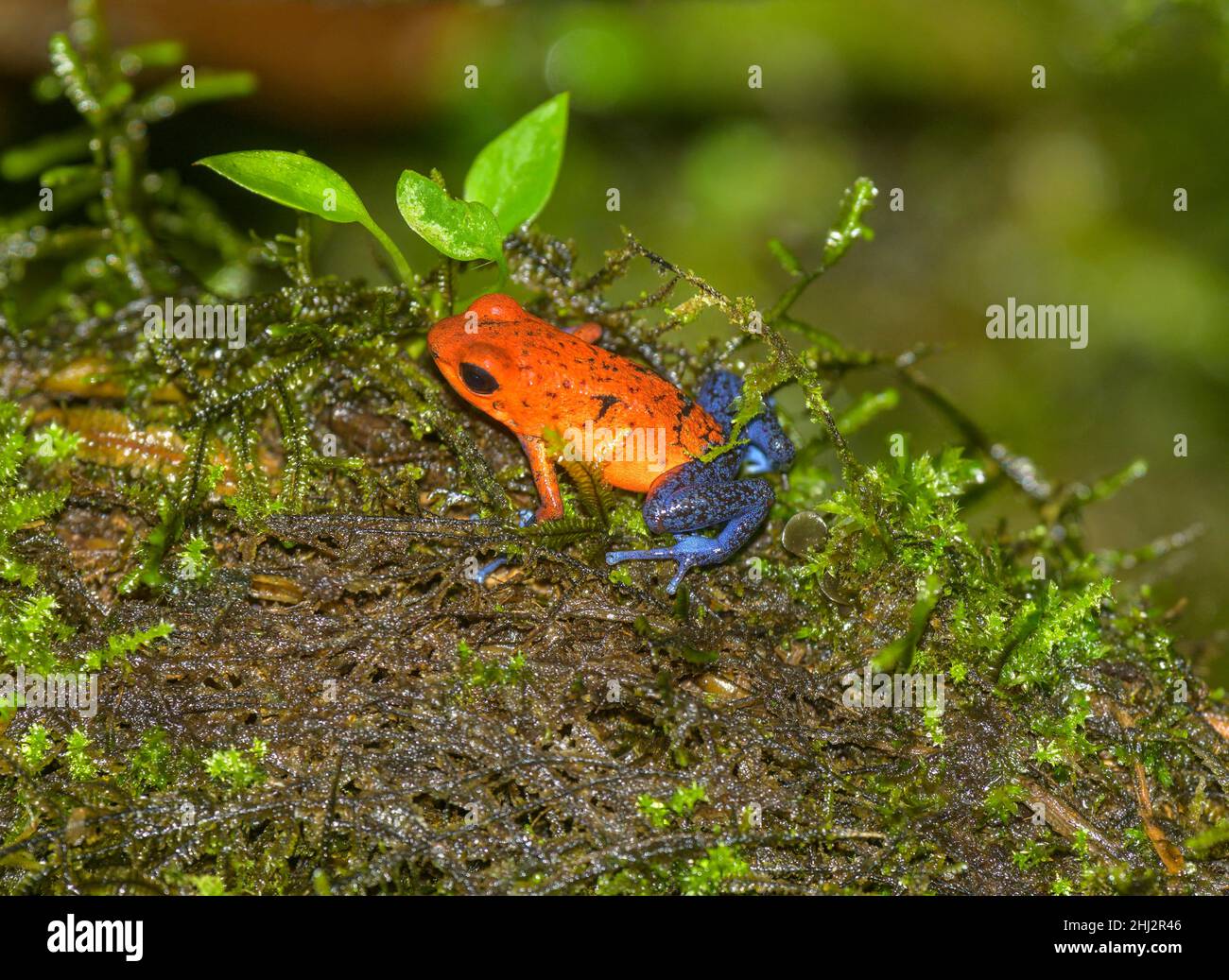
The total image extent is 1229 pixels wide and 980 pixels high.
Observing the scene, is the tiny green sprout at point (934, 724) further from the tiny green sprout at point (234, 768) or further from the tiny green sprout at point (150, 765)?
the tiny green sprout at point (150, 765)

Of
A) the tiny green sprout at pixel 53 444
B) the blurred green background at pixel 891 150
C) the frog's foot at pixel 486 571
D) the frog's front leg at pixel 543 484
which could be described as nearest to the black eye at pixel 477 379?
the frog's front leg at pixel 543 484

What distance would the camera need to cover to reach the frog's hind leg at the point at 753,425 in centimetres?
373

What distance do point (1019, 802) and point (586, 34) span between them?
19.6 ft

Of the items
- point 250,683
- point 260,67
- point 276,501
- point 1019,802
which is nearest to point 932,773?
point 1019,802

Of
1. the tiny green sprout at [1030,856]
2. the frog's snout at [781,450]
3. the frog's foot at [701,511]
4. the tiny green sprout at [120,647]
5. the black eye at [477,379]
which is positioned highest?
the black eye at [477,379]

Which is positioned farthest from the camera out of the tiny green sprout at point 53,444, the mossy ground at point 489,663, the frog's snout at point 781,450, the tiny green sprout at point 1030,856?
the frog's snout at point 781,450

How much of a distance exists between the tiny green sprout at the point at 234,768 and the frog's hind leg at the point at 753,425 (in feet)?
7.42

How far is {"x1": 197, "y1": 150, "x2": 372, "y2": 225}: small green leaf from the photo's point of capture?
303cm

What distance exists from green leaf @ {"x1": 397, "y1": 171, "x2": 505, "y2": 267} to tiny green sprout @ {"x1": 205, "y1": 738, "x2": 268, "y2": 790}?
6.16 ft

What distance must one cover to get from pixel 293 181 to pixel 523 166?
957 millimetres

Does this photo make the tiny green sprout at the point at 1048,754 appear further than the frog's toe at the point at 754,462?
No

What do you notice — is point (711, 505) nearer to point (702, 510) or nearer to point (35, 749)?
point (702, 510)

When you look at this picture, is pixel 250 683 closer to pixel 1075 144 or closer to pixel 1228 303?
pixel 1228 303

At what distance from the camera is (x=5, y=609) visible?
114 inches
